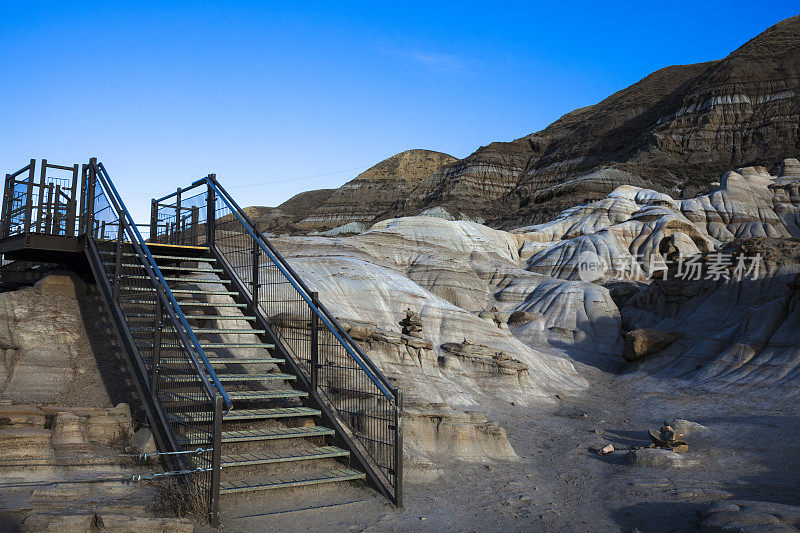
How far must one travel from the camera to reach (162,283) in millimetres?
7605

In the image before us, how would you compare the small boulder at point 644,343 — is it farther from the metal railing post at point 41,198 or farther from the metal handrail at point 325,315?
the metal railing post at point 41,198

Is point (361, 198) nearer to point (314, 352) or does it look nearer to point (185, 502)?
point (314, 352)

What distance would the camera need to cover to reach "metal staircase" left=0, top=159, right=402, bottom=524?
265 inches

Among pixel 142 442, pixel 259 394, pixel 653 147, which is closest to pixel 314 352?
pixel 259 394

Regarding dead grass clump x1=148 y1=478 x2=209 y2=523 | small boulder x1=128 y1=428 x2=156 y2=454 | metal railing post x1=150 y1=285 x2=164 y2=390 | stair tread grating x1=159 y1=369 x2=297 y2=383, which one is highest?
metal railing post x1=150 y1=285 x2=164 y2=390

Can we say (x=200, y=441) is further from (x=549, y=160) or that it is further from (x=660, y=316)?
(x=549, y=160)

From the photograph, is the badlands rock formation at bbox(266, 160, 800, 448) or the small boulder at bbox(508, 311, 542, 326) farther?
the small boulder at bbox(508, 311, 542, 326)

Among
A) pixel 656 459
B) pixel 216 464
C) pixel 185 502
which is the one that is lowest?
pixel 656 459

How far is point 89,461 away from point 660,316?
27349 mm

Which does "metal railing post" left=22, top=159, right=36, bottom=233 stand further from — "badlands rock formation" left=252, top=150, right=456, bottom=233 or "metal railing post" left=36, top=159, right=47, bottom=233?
"badlands rock formation" left=252, top=150, right=456, bottom=233

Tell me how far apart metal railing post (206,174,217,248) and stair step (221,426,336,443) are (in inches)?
174

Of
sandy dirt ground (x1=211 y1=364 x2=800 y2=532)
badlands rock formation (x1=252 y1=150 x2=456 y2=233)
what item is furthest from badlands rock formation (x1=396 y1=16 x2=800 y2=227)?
sandy dirt ground (x1=211 y1=364 x2=800 y2=532)

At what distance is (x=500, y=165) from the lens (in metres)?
104

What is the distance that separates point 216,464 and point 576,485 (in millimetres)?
5527
